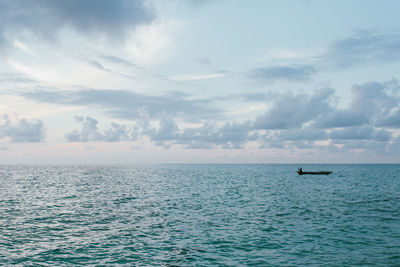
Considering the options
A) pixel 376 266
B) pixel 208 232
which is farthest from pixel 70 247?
pixel 376 266

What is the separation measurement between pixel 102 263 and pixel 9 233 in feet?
50.3

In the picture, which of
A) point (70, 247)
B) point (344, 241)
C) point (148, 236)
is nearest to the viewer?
point (70, 247)

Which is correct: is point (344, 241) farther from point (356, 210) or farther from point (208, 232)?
Result: point (356, 210)

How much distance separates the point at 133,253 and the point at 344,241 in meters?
19.2

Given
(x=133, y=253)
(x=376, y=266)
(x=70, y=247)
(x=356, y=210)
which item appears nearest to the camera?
(x=376, y=266)

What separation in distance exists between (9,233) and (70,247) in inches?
384

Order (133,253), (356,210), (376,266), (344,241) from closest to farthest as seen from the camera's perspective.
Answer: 1. (376,266)
2. (133,253)
3. (344,241)
4. (356,210)

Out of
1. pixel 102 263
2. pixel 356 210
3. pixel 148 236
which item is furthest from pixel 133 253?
pixel 356 210

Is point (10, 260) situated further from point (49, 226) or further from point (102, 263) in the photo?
point (49, 226)

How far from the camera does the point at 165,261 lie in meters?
22.8

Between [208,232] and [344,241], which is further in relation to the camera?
[208,232]

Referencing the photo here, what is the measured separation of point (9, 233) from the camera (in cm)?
3120

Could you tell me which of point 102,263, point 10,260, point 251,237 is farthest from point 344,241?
point 10,260

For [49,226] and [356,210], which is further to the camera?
[356,210]
